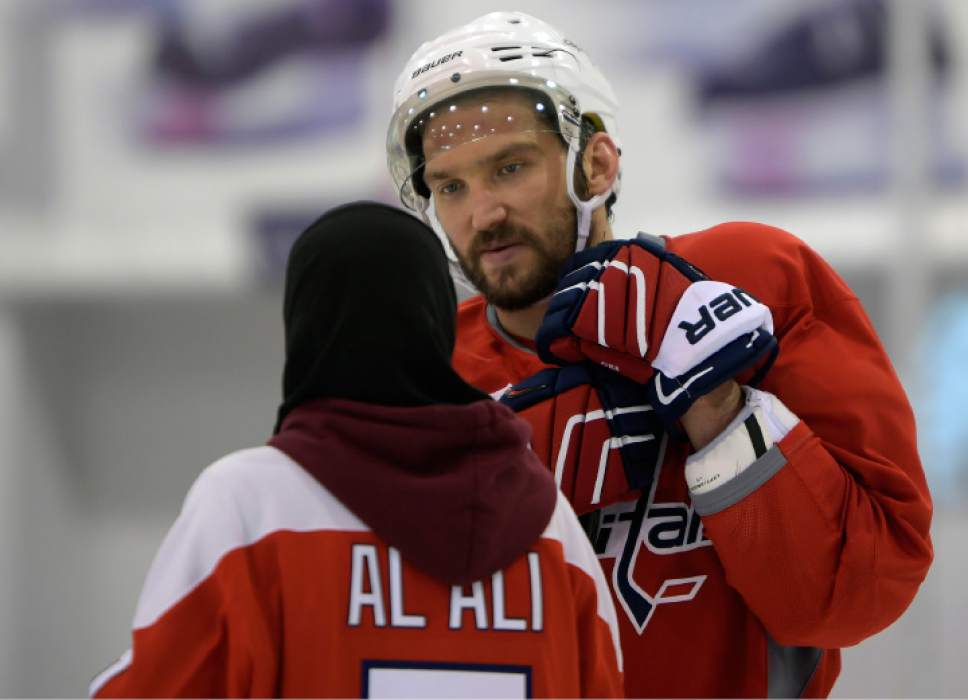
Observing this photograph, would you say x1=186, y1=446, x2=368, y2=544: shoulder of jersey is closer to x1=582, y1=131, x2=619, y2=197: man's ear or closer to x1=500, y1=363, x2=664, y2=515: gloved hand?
x1=500, y1=363, x2=664, y2=515: gloved hand

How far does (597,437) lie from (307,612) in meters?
0.57

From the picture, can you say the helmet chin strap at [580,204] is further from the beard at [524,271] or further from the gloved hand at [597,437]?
the gloved hand at [597,437]

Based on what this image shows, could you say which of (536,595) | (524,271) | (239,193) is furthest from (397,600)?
(239,193)

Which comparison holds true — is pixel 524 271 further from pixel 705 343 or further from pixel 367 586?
pixel 367 586

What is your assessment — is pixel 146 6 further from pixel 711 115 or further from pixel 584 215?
pixel 584 215

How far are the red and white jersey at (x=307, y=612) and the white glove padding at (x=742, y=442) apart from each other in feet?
1.37

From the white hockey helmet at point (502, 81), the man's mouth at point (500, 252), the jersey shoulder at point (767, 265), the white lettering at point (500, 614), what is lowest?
the white lettering at point (500, 614)

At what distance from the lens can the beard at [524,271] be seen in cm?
170

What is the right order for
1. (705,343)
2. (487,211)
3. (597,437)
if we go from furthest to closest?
(487,211) < (597,437) < (705,343)

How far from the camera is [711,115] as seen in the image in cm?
465

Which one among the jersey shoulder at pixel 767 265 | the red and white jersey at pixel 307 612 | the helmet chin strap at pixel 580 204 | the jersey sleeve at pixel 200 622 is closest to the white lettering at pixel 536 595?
the red and white jersey at pixel 307 612

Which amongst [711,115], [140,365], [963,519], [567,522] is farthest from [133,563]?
[567,522]

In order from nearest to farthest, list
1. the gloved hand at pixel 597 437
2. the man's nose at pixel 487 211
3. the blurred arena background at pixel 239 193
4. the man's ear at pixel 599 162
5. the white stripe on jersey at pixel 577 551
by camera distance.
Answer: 1. the white stripe on jersey at pixel 577 551
2. the gloved hand at pixel 597 437
3. the man's nose at pixel 487 211
4. the man's ear at pixel 599 162
5. the blurred arena background at pixel 239 193

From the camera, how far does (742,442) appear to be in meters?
1.41
